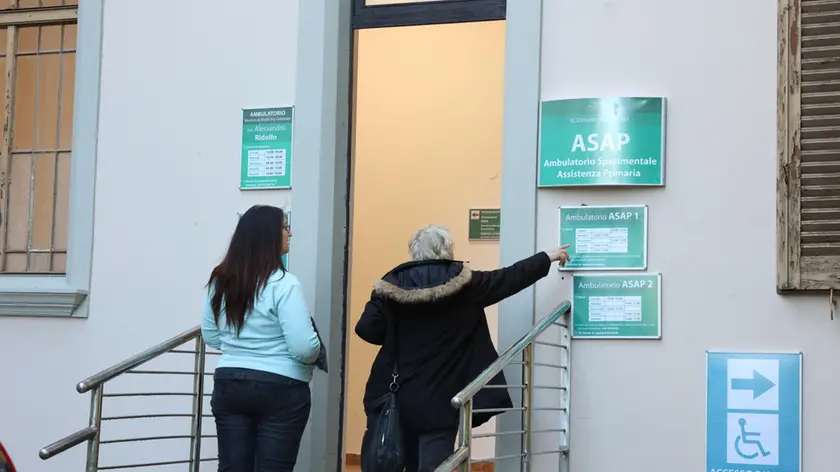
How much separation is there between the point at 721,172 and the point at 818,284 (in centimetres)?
67

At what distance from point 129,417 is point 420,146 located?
3568mm

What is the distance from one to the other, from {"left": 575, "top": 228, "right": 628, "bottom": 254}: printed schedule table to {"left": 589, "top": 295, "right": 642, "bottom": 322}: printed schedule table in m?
0.22

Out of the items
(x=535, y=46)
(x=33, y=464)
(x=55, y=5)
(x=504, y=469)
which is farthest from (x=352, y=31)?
(x=33, y=464)

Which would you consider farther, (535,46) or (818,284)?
(535,46)

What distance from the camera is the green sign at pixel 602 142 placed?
559cm

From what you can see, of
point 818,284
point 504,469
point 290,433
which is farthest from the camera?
point 504,469

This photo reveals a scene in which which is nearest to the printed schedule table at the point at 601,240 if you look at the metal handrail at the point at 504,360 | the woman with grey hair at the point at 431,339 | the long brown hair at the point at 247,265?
the metal handrail at the point at 504,360

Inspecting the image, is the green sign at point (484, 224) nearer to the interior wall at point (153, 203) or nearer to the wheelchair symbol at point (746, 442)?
the interior wall at point (153, 203)

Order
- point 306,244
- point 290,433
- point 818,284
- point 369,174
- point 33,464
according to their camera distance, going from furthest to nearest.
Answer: point 369,174
point 33,464
point 306,244
point 818,284
point 290,433

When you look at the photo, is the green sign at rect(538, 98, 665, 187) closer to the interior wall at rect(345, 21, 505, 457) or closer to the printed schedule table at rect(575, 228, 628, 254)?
the printed schedule table at rect(575, 228, 628, 254)

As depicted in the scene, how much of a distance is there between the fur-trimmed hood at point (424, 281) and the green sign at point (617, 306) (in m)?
0.78

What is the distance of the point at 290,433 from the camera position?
16.0 ft

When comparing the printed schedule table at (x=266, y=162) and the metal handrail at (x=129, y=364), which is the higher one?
the printed schedule table at (x=266, y=162)

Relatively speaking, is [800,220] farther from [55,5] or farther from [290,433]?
[55,5]
